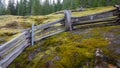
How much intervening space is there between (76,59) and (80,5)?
5193 cm

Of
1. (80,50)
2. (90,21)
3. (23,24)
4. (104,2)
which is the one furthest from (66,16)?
(104,2)

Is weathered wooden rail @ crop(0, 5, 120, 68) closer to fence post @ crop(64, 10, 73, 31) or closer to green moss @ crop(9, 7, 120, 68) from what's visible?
fence post @ crop(64, 10, 73, 31)

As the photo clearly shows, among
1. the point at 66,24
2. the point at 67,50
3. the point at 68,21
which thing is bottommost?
the point at 67,50

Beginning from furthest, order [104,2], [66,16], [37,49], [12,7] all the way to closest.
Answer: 1. [12,7]
2. [104,2]
3. [66,16]
4. [37,49]

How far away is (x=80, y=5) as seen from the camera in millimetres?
58281

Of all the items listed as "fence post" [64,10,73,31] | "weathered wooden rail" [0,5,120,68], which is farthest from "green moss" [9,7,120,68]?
"fence post" [64,10,73,31]

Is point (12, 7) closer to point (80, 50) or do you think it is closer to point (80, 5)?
point (80, 5)

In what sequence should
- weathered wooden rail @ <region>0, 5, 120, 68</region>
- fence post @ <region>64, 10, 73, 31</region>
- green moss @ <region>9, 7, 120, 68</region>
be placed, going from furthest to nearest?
fence post @ <region>64, 10, 73, 31</region>, weathered wooden rail @ <region>0, 5, 120, 68</region>, green moss @ <region>9, 7, 120, 68</region>

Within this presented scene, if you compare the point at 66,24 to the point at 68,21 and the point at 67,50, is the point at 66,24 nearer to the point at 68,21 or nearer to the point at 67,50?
the point at 68,21

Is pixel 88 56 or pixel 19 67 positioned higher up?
pixel 88 56

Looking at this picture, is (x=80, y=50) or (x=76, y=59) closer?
(x=76, y=59)

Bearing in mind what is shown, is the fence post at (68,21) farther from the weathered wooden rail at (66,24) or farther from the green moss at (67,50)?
the green moss at (67,50)

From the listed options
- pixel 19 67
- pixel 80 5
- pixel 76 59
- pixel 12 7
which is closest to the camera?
pixel 76 59

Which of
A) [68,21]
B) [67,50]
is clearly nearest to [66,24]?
[68,21]
